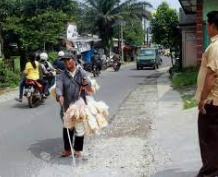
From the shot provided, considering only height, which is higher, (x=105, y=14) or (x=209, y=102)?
(x=105, y=14)

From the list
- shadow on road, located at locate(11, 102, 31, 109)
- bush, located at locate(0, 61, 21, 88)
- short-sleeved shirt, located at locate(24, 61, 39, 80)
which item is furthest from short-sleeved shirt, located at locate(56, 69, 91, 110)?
bush, located at locate(0, 61, 21, 88)

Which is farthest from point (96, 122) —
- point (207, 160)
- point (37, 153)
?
point (207, 160)

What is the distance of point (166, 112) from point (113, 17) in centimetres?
4073

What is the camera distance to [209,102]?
5465 mm

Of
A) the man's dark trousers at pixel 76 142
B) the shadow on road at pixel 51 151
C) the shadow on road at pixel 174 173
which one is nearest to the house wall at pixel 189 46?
the shadow on road at pixel 51 151

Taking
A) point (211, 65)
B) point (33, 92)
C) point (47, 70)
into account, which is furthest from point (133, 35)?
point (211, 65)

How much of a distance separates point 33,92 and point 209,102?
32.0ft

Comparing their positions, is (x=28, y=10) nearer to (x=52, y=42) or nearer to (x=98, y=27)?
(x=52, y=42)

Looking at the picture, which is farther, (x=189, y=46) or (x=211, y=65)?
(x=189, y=46)

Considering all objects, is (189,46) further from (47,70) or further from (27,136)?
(27,136)

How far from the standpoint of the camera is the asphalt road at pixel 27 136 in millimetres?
7453

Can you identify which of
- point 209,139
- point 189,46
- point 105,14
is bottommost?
point 209,139

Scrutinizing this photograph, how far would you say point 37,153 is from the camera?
27.2 ft

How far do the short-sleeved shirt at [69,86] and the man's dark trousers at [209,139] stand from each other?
2.62 m
